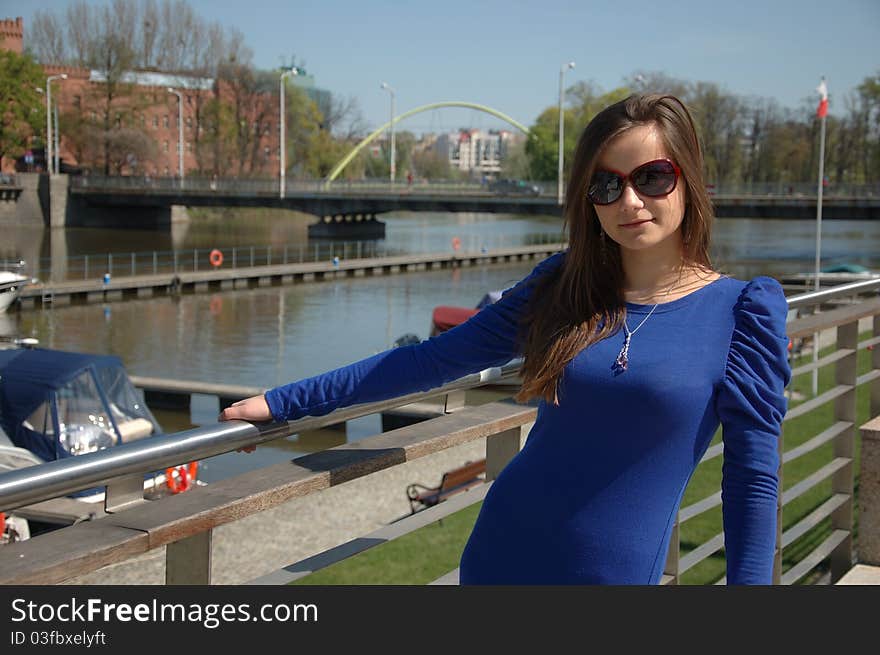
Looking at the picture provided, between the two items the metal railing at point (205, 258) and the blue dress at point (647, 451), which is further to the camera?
the metal railing at point (205, 258)

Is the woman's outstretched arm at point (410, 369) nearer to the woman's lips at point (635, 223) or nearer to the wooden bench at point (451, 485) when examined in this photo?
the woman's lips at point (635, 223)

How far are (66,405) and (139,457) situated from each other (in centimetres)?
1342

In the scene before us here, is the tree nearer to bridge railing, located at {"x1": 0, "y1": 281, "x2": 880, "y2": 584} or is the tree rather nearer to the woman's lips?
bridge railing, located at {"x1": 0, "y1": 281, "x2": 880, "y2": 584}

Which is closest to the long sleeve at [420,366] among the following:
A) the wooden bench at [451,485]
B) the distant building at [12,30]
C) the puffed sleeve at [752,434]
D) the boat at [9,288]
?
the puffed sleeve at [752,434]

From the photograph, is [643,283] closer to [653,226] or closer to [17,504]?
[653,226]

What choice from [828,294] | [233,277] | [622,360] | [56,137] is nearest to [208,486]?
[622,360]

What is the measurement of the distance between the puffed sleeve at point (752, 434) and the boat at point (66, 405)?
12059mm

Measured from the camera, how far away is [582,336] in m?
1.93

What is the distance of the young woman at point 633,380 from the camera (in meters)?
1.83

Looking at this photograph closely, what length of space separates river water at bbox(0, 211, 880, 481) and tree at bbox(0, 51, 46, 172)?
360 inches

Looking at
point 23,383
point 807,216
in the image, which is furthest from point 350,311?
point 807,216

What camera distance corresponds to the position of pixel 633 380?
5.99ft

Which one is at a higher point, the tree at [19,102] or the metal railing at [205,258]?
the tree at [19,102]

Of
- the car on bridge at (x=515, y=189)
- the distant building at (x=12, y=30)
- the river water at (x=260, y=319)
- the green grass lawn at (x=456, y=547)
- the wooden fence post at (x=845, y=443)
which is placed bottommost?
the river water at (x=260, y=319)
